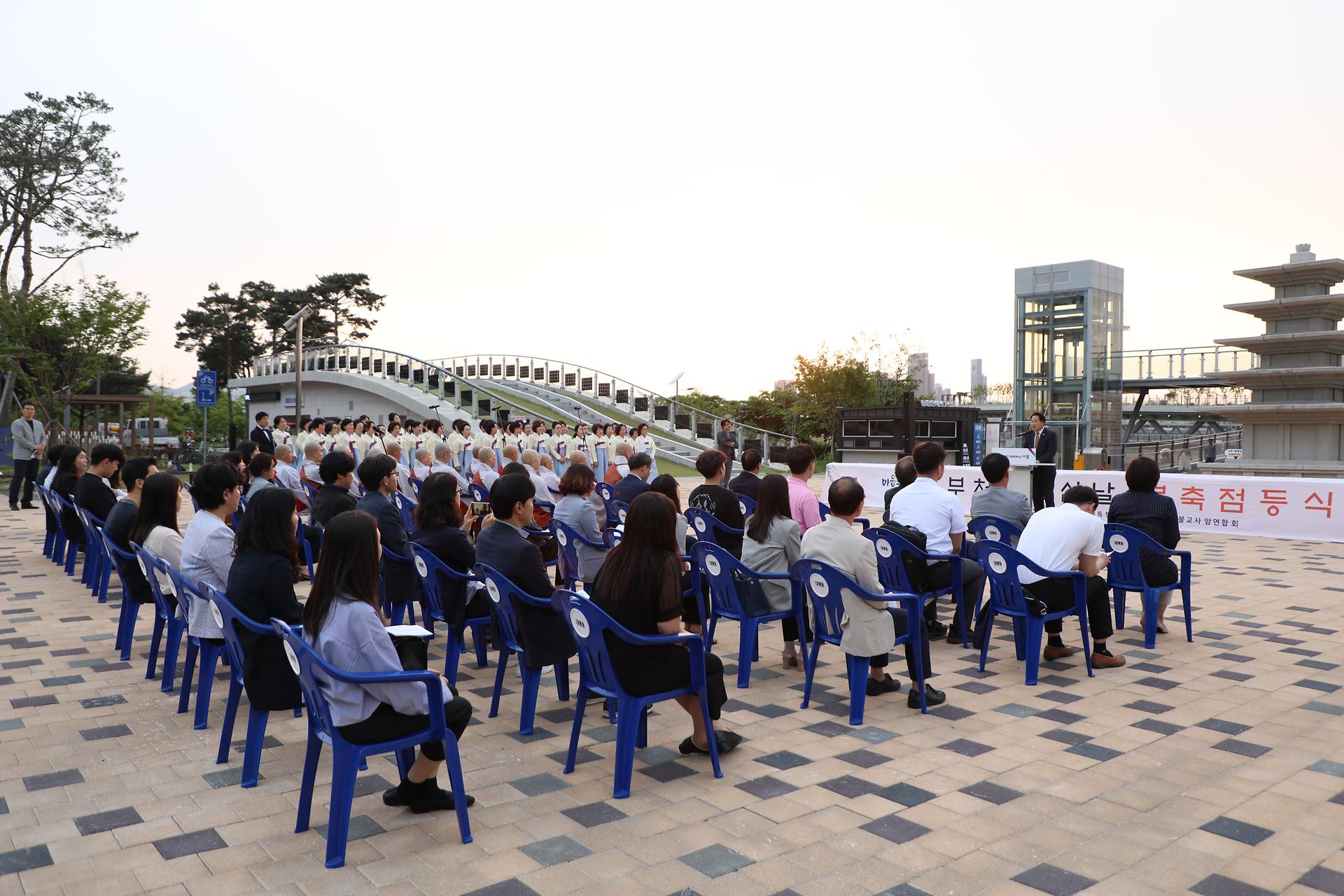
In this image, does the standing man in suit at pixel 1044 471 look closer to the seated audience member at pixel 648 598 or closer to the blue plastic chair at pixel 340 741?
the seated audience member at pixel 648 598

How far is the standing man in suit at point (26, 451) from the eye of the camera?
43.5 ft

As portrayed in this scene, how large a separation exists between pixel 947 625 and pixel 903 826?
150 inches

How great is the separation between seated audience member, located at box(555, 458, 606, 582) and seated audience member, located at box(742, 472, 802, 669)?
1.01 metres

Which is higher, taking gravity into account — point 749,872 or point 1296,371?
point 1296,371

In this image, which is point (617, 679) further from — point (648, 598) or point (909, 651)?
point (909, 651)

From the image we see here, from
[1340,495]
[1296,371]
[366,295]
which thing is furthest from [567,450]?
[366,295]

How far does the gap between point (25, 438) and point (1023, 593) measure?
1439cm

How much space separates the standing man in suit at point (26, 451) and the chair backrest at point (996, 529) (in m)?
13.2

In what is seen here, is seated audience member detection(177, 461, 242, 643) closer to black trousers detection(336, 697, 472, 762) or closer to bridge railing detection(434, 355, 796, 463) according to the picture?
black trousers detection(336, 697, 472, 762)

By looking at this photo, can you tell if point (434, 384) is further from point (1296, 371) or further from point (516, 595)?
point (516, 595)

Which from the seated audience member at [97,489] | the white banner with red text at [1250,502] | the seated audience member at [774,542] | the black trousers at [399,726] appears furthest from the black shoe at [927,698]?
the seated audience member at [97,489]

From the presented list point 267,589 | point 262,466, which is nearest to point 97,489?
point 262,466

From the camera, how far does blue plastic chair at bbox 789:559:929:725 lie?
455 cm

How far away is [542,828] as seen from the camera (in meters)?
3.38
